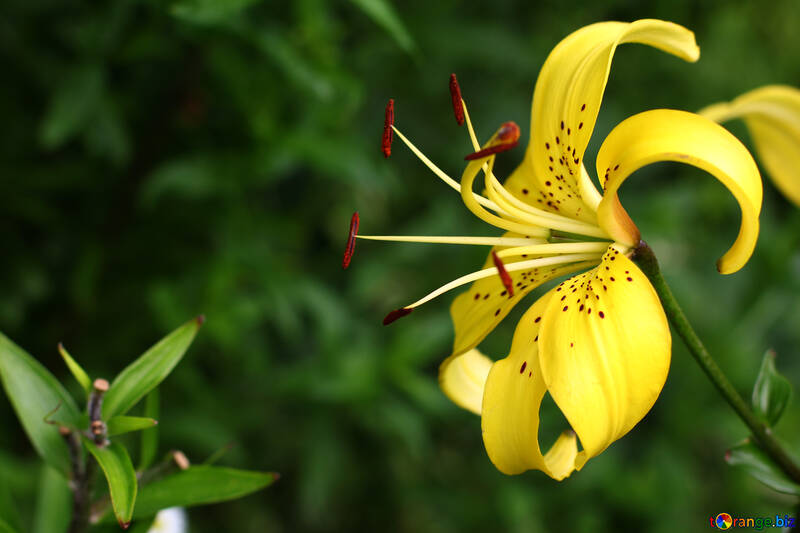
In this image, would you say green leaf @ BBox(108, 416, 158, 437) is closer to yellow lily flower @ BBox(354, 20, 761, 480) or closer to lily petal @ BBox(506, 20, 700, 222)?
yellow lily flower @ BBox(354, 20, 761, 480)

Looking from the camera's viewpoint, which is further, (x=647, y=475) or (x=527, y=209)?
(x=647, y=475)

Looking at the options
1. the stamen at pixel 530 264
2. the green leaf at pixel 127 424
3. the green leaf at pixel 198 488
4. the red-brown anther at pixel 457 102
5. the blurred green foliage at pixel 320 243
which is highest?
the red-brown anther at pixel 457 102

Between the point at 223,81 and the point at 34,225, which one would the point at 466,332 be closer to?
the point at 223,81

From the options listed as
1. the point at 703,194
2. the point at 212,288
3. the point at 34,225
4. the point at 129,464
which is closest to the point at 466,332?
the point at 129,464

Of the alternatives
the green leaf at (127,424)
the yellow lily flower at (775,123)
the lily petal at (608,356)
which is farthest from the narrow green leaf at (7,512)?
the yellow lily flower at (775,123)

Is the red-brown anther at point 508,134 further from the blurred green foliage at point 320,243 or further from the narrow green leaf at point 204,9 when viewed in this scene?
the narrow green leaf at point 204,9

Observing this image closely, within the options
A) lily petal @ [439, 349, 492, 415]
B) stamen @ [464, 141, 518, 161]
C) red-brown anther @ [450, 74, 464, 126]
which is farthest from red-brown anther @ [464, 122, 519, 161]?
lily petal @ [439, 349, 492, 415]
